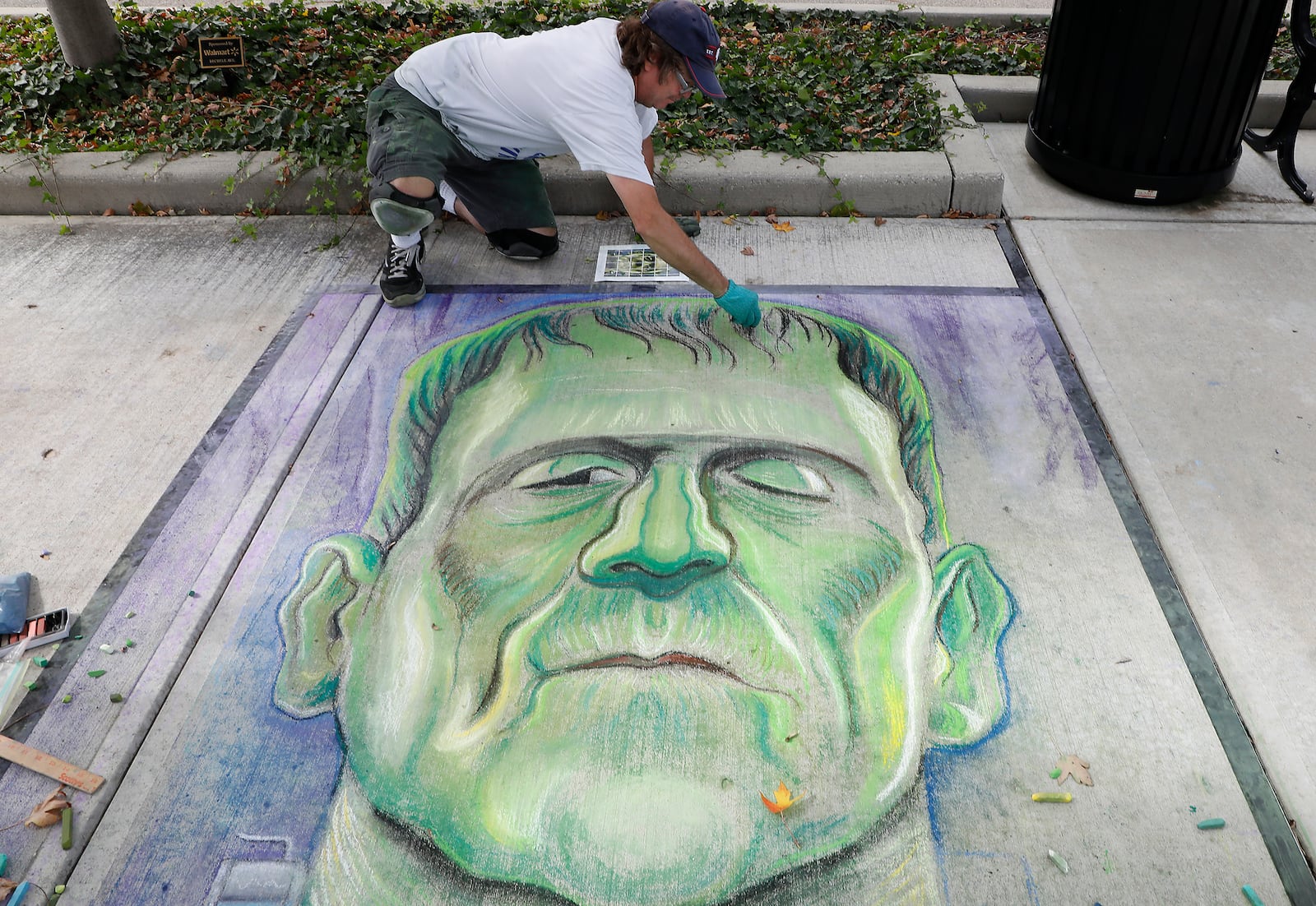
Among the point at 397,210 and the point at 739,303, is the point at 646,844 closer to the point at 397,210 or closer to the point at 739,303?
the point at 739,303

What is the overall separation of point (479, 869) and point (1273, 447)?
2372 millimetres

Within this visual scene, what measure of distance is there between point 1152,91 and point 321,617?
11.5ft

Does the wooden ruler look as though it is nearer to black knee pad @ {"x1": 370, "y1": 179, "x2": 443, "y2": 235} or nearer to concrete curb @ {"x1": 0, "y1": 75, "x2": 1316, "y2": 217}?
black knee pad @ {"x1": 370, "y1": 179, "x2": 443, "y2": 235}

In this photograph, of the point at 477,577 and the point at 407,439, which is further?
the point at 407,439

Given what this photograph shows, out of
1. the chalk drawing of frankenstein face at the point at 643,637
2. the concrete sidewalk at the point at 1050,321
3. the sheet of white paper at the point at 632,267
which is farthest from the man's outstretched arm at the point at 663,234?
the concrete sidewalk at the point at 1050,321

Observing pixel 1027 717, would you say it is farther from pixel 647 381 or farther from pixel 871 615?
pixel 647 381

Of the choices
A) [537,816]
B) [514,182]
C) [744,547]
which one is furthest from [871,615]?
[514,182]

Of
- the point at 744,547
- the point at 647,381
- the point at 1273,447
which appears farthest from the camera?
the point at 647,381

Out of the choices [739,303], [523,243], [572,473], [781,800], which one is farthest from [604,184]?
[781,800]

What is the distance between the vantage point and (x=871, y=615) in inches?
79.0

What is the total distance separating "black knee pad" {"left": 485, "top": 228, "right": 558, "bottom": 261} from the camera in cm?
334

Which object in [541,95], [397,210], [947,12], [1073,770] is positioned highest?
[541,95]

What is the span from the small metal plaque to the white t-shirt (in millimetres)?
1557

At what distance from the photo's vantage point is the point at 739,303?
2.78 meters
